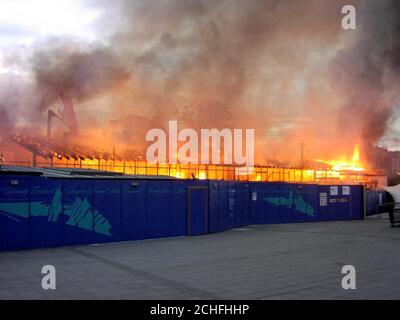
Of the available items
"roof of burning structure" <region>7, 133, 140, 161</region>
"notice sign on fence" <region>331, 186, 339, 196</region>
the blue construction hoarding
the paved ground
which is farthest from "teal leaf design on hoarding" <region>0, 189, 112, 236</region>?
"roof of burning structure" <region>7, 133, 140, 161</region>

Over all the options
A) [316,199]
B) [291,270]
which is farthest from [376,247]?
[316,199]

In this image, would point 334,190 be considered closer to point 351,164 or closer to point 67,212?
point 67,212

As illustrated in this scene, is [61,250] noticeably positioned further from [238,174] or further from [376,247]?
[238,174]

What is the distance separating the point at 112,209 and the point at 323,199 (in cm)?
1750

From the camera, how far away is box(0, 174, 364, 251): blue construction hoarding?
15391 mm

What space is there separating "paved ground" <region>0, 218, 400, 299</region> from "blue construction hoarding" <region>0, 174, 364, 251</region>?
87 cm

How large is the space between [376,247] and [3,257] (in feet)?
40.5

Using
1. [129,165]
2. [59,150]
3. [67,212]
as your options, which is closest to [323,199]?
[129,165]

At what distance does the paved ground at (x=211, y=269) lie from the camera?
8.66m

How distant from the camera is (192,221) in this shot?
2038 cm

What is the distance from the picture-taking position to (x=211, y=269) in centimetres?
1140

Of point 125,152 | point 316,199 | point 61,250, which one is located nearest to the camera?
point 61,250

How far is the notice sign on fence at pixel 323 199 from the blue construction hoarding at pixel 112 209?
6.36m

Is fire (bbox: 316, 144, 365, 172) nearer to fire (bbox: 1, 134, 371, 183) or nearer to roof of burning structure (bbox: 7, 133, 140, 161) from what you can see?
fire (bbox: 1, 134, 371, 183)
